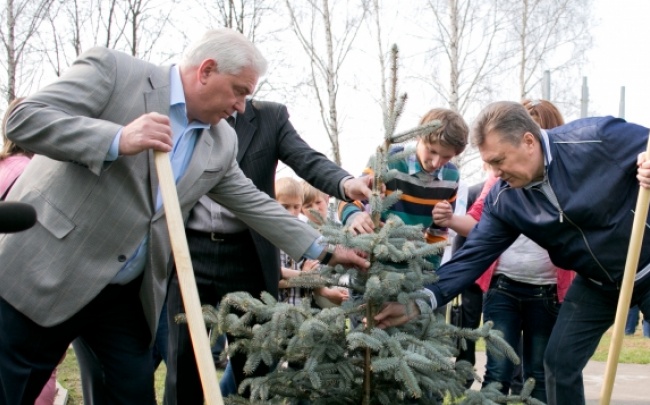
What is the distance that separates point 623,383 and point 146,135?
6052mm

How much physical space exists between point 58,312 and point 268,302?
0.87 meters

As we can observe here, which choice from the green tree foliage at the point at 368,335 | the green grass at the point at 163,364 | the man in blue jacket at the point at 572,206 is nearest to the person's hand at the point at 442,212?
the man in blue jacket at the point at 572,206

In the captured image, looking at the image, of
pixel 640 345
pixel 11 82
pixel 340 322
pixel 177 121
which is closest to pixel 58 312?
pixel 177 121

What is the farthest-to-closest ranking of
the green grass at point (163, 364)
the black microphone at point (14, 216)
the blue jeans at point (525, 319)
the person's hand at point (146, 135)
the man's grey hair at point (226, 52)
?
the green grass at point (163, 364) < the blue jeans at point (525, 319) < the man's grey hair at point (226, 52) < the person's hand at point (146, 135) < the black microphone at point (14, 216)

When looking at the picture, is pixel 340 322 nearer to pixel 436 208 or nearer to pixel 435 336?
pixel 435 336

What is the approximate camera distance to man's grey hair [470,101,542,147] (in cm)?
360

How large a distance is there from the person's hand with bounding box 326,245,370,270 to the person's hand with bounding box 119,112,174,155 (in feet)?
3.18

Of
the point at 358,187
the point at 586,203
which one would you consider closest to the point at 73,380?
the point at 358,187

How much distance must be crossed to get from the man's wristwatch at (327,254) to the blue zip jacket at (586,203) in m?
0.62

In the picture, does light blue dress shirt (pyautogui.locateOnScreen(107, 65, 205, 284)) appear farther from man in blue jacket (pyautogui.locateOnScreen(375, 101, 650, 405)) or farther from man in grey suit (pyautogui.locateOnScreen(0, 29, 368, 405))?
man in blue jacket (pyautogui.locateOnScreen(375, 101, 650, 405))

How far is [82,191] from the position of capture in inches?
110

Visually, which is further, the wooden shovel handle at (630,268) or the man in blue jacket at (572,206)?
the man in blue jacket at (572,206)

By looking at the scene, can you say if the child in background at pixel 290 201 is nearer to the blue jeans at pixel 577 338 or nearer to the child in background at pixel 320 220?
the child in background at pixel 320 220

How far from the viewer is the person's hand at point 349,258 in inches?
126
